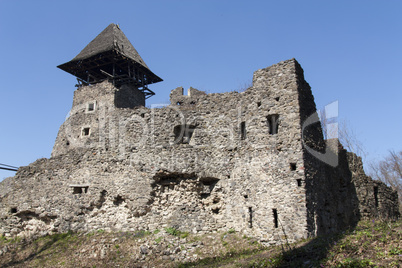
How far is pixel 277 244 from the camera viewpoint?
14.6 m

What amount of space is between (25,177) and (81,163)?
12.5 ft

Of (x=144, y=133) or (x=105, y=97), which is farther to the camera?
(x=105, y=97)

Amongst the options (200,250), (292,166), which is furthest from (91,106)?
(292,166)

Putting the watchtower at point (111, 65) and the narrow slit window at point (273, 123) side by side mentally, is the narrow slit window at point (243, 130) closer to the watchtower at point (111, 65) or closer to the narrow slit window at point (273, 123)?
the narrow slit window at point (273, 123)

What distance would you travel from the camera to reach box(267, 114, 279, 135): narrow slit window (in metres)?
16.7

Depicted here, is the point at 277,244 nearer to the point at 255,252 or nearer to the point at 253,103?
the point at 255,252

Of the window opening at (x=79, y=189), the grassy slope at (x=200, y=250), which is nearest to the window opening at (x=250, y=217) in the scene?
the grassy slope at (x=200, y=250)

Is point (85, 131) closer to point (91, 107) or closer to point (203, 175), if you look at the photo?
point (91, 107)

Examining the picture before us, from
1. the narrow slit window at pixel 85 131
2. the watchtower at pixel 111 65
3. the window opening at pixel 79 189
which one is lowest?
the window opening at pixel 79 189

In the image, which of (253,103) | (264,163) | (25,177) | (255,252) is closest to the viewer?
(255,252)

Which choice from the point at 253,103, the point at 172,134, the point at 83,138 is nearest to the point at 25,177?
the point at 83,138

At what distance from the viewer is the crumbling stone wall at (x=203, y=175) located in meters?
15.6

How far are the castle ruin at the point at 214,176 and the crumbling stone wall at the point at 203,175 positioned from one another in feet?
0.16

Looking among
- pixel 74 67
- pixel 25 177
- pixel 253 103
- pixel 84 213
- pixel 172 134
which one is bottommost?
pixel 84 213
